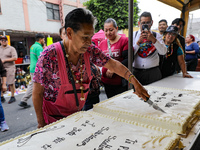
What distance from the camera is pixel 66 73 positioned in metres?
1.05

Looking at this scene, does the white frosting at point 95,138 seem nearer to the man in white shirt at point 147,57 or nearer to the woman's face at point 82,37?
the woman's face at point 82,37

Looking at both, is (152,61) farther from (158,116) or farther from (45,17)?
(45,17)

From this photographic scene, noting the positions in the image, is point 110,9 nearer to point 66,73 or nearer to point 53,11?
point 53,11

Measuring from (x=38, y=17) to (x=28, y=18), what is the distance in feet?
2.28

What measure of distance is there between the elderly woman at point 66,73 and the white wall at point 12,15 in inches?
336

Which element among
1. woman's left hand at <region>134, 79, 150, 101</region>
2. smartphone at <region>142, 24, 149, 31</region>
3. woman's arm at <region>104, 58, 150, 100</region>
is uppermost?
smartphone at <region>142, 24, 149, 31</region>

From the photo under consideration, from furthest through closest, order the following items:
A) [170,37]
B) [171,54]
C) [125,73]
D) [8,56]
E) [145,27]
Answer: [8,56] < [171,54] < [170,37] < [145,27] < [125,73]

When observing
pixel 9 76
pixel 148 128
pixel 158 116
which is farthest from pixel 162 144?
pixel 9 76

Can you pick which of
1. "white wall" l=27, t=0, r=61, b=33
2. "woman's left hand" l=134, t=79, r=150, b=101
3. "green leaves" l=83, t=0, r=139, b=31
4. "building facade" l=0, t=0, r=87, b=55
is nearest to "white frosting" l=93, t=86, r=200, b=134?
"woman's left hand" l=134, t=79, r=150, b=101

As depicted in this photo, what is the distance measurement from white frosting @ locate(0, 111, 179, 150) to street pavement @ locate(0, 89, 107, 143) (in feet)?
6.89

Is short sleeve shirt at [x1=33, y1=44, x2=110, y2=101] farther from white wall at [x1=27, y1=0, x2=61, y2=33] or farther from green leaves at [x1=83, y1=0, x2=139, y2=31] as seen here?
white wall at [x1=27, y1=0, x2=61, y2=33]

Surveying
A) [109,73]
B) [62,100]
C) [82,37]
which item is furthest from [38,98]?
[109,73]

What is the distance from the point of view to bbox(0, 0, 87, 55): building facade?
792 cm

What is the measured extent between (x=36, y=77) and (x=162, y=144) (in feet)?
2.70
